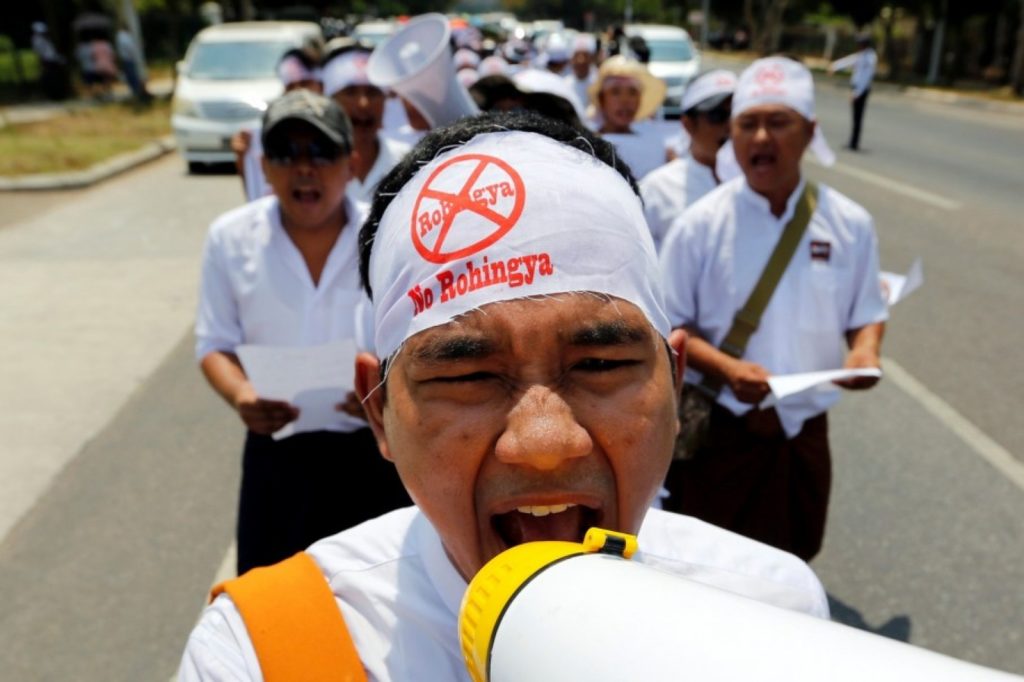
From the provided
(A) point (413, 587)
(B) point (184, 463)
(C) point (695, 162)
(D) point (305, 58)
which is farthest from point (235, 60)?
(A) point (413, 587)

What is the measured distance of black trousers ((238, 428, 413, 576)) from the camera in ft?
8.63

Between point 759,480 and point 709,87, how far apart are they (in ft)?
7.36

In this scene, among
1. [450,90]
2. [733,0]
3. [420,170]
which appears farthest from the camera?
[733,0]

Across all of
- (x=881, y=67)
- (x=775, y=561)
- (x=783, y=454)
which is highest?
(x=775, y=561)

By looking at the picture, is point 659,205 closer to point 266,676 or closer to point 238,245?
point 238,245

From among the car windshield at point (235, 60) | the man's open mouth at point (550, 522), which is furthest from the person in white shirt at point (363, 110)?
the car windshield at point (235, 60)

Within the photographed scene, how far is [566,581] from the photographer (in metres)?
0.73

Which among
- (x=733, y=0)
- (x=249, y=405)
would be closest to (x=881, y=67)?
(x=733, y=0)

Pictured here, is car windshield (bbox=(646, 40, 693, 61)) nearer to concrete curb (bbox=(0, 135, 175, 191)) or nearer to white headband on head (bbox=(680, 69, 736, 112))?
concrete curb (bbox=(0, 135, 175, 191))

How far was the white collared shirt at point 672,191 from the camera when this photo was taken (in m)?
3.94

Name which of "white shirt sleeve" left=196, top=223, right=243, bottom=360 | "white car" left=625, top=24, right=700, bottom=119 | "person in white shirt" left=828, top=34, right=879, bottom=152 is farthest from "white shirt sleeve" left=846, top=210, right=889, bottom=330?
"white car" left=625, top=24, right=700, bottom=119

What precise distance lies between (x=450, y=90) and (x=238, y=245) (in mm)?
1021

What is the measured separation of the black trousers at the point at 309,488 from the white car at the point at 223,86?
10860 millimetres

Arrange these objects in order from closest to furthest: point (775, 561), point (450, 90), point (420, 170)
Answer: point (420, 170) → point (775, 561) → point (450, 90)
